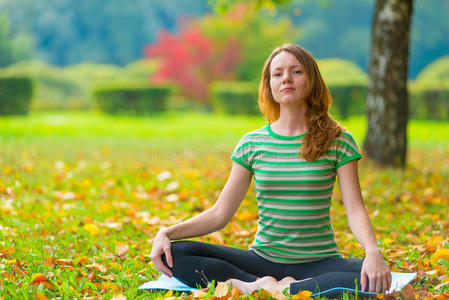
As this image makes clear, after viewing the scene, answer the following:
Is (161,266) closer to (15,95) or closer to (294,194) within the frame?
(294,194)

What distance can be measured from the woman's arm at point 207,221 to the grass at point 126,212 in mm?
224

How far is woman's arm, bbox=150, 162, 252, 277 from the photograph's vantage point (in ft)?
7.59

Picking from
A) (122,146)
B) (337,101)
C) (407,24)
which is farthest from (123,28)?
(407,24)

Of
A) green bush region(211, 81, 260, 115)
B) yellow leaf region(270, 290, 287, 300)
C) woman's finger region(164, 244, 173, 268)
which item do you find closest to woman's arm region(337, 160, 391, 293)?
yellow leaf region(270, 290, 287, 300)

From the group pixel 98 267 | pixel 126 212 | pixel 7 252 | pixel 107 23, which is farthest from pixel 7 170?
pixel 107 23

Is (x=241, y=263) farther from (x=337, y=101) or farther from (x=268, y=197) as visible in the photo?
(x=337, y=101)

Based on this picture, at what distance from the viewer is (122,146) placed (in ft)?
30.6

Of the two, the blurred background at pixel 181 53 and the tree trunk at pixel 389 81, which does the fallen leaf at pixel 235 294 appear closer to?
the tree trunk at pixel 389 81

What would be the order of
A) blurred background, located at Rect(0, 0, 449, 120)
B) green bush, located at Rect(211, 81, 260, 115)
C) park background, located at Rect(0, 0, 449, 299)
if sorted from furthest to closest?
green bush, located at Rect(211, 81, 260, 115) → blurred background, located at Rect(0, 0, 449, 120) → park background, located at Rect(0, 0, 449, 299)

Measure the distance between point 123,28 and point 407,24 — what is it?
129 ft

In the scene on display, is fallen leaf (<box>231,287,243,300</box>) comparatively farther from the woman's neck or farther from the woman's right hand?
the woman's neck

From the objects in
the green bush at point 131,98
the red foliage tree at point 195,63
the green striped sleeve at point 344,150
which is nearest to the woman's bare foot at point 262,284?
the green striped sleeve at point 344,150

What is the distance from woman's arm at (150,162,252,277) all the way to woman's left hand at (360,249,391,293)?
674 millimetres

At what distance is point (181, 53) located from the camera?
84.9 ft
